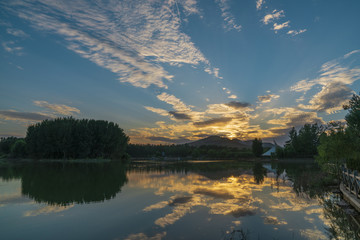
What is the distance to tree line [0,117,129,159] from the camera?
3364 inches

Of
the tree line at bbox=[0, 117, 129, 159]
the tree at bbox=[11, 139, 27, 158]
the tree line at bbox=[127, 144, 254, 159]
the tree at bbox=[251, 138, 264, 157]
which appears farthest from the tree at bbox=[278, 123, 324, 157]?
the tree at bbox=[11, 139, 27, 158]

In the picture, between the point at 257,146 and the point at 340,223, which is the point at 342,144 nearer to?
the point at 340,223

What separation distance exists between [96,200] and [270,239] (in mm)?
12123

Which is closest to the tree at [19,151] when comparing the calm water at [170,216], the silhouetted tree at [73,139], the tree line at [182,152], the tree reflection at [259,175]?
the silhouetted tree at [73,139]

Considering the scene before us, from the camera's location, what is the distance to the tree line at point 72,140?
280ft

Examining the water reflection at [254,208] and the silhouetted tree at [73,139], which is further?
the silhouetted tree at [73,139]

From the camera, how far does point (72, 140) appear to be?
86.0 metres

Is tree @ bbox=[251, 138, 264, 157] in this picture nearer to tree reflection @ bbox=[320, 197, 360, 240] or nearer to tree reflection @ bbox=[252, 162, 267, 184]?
tree reflection @ bbox=[252, 162, 267, 184]

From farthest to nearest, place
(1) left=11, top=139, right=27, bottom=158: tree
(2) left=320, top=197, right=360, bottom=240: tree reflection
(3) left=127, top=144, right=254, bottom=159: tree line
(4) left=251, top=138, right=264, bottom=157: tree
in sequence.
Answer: (3) left=127, top=144, right=254, bottom=159: tree line → (4) left=251, top=138, right=264, bottom=157: tree → (1) left=11, top=139, right=27, bottom=158: tree → (2) left=320, top=197, right=360, bottom=240: tree reflection

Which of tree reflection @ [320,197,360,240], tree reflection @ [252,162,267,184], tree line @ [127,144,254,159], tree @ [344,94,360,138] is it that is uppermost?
tree @ [344,94,360,138]

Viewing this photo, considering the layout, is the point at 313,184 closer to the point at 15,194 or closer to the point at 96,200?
the point at 96,200

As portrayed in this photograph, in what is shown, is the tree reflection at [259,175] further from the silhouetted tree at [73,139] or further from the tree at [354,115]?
the silhouetted tree at [73,139]

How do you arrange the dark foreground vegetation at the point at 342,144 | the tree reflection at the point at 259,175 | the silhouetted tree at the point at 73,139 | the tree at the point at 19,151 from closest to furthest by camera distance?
the dark foreground vegetation at the point at 342,144 < the tree reflection at the point at 259,175 < the silhouetted tree at the point at 73,139 < the tree at the point at 19,151

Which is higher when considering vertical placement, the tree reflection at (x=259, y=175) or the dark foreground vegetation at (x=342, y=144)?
the dark foreground vegetation at (x=342, y=144)
